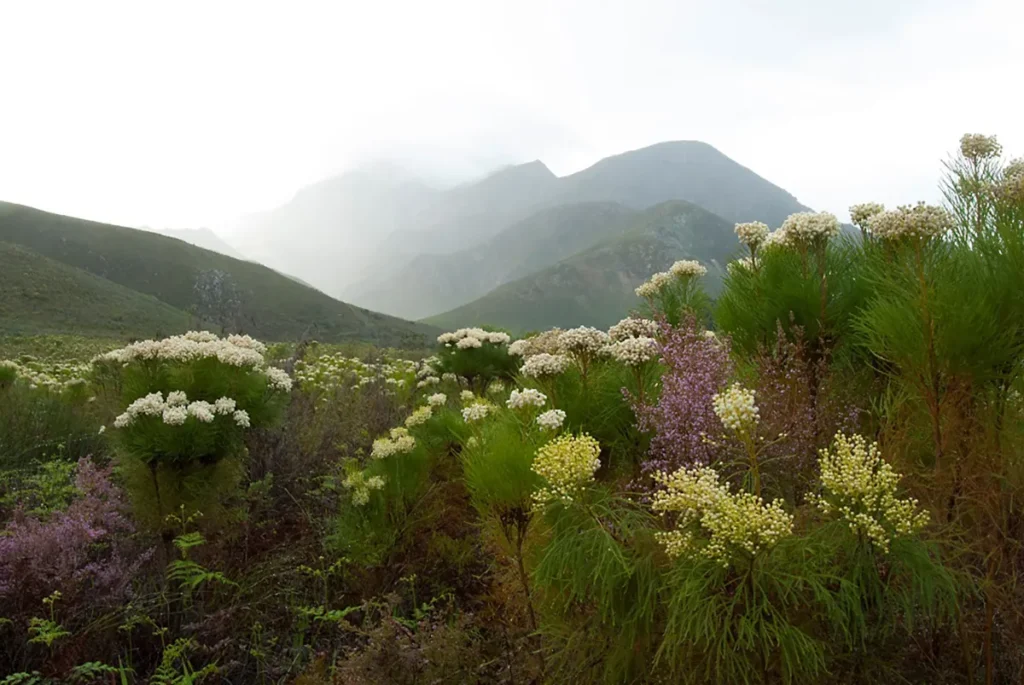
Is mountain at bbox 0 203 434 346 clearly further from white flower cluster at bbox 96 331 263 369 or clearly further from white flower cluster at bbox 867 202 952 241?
white flower cluster at bbox 867 202 952 241

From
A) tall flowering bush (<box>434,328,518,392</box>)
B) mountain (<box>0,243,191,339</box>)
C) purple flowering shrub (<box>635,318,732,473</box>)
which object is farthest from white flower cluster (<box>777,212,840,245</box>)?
mountain (<box>0,243,191,339</box>)

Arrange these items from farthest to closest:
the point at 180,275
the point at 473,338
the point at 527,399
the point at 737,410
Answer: the point at 180,275 → the point at 473,338 → the point at 527,399 → the point at 737,410

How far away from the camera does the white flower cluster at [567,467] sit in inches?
78.2

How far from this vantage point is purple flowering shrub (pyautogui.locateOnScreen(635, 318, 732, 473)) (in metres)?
2.22

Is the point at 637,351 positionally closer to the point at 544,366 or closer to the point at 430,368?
the point at 544,366

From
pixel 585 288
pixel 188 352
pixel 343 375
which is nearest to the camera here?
pixel 188 352

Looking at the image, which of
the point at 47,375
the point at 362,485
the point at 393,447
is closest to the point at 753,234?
the point at 393,447

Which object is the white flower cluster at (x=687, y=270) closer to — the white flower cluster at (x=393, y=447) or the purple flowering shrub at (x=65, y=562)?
the white flower cluster at (x=393, y=447)

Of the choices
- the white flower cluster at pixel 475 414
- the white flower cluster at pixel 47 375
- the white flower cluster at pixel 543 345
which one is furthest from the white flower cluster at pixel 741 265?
the white flower cluster at pixel 47 375

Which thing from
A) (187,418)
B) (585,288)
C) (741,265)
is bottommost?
(187,418)

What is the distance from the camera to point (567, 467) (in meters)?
2.00

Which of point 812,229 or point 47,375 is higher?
point 812,229

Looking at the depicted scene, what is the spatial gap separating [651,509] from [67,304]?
72.6 metres

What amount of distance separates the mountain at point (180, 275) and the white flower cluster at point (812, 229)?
78.8m
